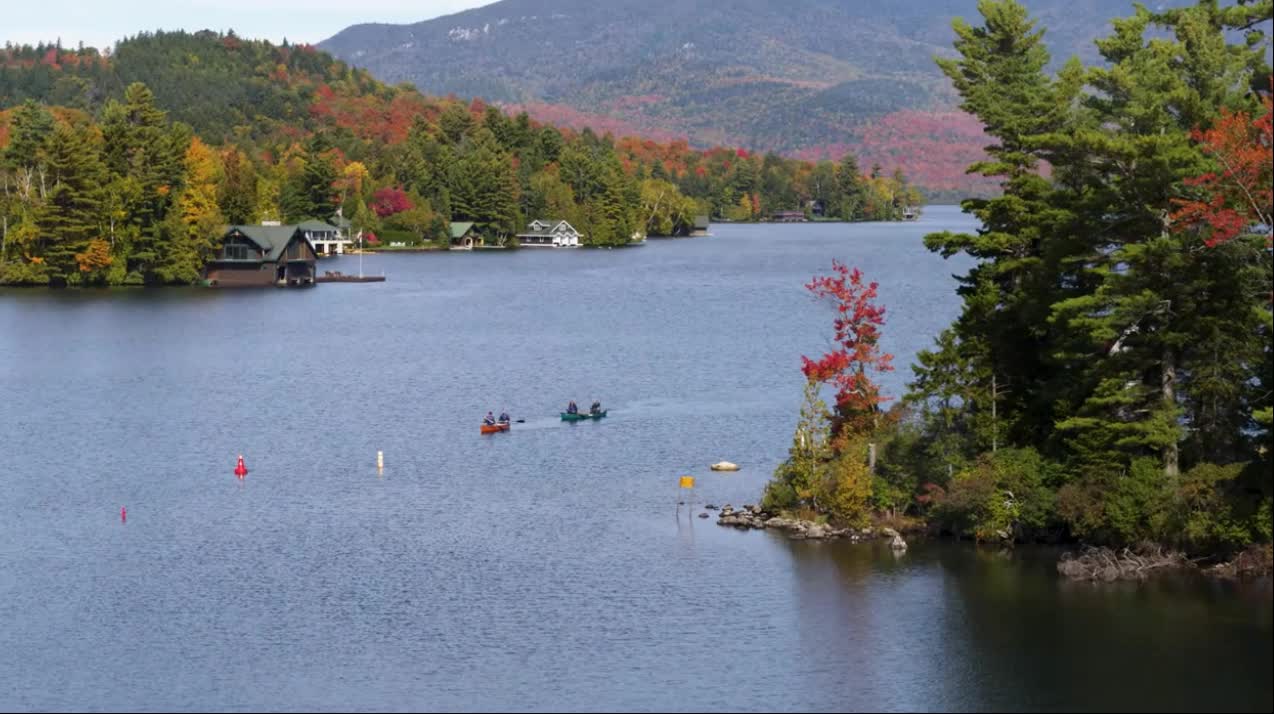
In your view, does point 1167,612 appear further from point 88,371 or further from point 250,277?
point 250,277

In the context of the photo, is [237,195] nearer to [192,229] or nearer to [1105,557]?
[192,229]

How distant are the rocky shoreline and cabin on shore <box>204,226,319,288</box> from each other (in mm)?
110268

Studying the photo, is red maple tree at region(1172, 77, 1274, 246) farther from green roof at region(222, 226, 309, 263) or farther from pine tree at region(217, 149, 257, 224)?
pine tree at region(217, 149, 257, 224)

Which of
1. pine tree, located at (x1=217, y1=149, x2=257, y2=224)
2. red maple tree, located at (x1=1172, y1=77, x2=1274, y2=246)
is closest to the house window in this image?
pine tree, located at (x1=217, y1=149, x2=257, y2=224)

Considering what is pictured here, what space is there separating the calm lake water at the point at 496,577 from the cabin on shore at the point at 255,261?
6283cm

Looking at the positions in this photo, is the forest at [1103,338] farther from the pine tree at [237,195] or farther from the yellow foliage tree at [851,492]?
the pine tree at [237,195]

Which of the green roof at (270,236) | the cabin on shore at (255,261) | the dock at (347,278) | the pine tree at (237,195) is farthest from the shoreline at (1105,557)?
the pine tree at (237,195)

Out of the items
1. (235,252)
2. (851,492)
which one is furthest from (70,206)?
(851,492)

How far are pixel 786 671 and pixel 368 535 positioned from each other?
1984 cm

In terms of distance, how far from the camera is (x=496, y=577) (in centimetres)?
5256

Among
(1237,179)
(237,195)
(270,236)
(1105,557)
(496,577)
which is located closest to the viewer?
(1237,179)

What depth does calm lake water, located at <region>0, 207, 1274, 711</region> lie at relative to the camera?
4278 cm

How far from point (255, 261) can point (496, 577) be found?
114338mm

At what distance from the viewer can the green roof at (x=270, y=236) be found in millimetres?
161000
